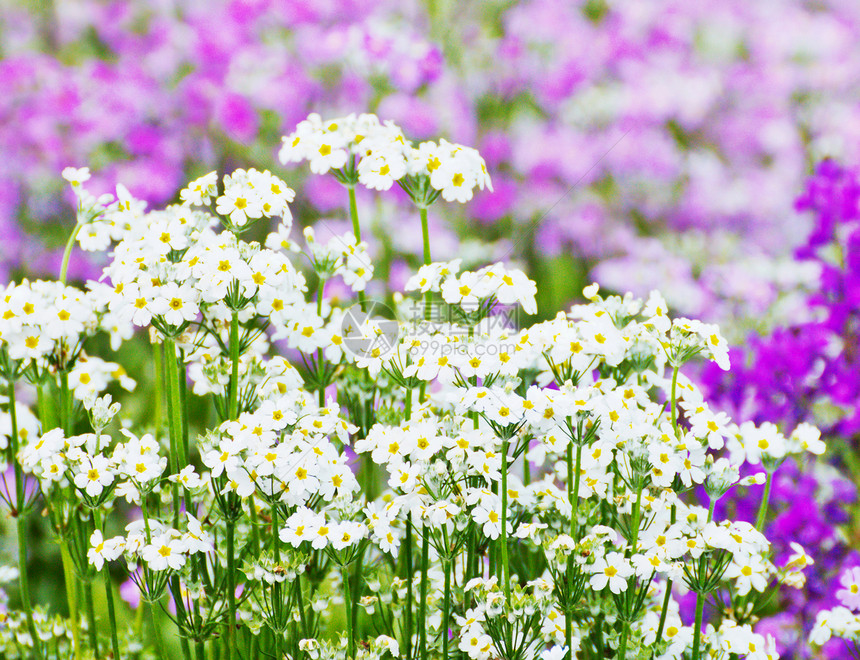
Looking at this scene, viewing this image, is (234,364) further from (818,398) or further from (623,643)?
(818,398)

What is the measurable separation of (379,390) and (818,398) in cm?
143

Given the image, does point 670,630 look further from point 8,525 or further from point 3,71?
point 3,71

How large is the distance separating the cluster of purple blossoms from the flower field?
1 centimetres

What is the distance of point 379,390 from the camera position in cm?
176

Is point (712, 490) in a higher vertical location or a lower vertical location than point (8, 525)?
higher

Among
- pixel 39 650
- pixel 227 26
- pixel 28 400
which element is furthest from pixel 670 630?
pixel 227 26

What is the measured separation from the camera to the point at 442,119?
4160mm

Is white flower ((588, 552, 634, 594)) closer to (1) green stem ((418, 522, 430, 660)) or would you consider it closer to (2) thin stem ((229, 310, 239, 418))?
(1) green stem ((418, 522, 430, 660))

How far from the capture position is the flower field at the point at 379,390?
4.64 feet

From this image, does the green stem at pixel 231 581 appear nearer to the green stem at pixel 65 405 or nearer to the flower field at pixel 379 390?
the flower field at pixel 379 390

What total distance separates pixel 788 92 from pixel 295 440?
17.2ft

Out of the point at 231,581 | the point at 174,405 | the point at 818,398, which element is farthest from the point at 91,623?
the point at 818,398

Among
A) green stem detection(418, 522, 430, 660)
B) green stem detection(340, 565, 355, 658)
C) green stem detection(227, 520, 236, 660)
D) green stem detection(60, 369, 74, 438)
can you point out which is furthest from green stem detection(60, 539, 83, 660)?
green stem detection(418, 522, 430, 660)

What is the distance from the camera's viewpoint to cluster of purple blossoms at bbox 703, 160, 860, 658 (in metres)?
2.21
